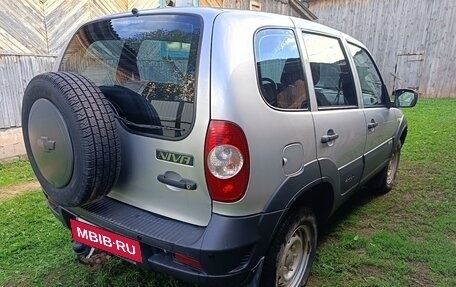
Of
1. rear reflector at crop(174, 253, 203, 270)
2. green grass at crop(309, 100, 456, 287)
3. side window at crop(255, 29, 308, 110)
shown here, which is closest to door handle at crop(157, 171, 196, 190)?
rear reflector at crop(174, 253, 203, 270)

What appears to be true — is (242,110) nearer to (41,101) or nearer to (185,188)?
(185,188)

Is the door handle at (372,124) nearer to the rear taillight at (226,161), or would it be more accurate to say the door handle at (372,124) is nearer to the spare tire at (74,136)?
the rear taillight at (226,161)

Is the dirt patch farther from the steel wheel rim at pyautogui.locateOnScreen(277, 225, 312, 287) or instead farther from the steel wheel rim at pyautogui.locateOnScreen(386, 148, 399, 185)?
the steel wheel rim at pyautogui.locateOnScreen(386, 148, 399, 185)

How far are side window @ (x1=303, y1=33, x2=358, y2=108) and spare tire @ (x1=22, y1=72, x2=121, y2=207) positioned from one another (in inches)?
54.5

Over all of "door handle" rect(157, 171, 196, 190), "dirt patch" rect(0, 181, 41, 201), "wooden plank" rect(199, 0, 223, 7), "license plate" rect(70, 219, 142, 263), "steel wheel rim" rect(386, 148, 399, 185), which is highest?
"wooden plank" rect(199, 0, 223, 7)

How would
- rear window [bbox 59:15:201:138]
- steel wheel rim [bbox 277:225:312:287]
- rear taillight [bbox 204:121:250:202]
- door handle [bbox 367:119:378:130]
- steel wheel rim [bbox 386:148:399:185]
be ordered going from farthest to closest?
steel wheel rim [bbox 386:148:399:185], door handle [bbox 367:119:378:130], steel wheel rim [bbox 277:225:312:287], rear window [bbox 59:15:201:138], rear taillight [bbox 204:121:250:202]

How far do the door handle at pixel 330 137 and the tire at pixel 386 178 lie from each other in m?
1.93

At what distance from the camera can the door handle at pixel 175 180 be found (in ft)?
5.61

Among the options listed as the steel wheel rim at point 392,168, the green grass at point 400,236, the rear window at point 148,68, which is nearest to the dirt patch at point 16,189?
the rear window at point 148,68

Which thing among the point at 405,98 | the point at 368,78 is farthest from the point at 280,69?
the point at 405,98

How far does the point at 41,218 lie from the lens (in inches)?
135

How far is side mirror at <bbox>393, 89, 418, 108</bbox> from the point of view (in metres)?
3.53

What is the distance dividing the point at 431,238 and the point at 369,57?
6.01ft

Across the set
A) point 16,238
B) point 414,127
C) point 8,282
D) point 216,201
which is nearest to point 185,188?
point 216,201
